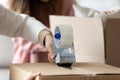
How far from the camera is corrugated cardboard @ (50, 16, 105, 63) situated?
3.50ft

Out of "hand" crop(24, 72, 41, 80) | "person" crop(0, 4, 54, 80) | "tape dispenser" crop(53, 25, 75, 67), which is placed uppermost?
"person" crop(0, 4, 54, 80)

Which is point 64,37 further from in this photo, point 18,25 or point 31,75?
point 18,25

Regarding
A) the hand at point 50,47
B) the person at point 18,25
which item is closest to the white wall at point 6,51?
the person at point 18,25

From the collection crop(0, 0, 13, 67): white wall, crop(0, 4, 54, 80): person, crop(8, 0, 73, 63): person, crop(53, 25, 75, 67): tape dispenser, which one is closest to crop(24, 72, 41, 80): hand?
crop(53, 25, 75, 67): tape dispenser

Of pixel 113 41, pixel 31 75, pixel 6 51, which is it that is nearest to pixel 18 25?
pixel 113 41

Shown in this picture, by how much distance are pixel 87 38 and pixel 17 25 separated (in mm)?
269

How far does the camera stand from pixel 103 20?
110 cm

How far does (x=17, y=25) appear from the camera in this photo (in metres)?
1.11

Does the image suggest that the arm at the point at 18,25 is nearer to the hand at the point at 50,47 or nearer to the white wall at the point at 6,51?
the hand at the point at 50,47

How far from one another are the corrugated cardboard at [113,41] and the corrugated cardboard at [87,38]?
0.07 ft

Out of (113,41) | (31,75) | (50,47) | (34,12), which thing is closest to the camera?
(31,75)

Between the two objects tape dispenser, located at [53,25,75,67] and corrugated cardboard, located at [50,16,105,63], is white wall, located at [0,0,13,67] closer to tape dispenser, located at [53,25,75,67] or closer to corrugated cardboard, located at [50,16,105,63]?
corrugated cardboard, located at [50,16,105,63]

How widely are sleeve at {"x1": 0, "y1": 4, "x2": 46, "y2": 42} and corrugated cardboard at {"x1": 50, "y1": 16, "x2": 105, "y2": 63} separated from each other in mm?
75

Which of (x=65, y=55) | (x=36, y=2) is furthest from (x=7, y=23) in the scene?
(x=36, y=2)
